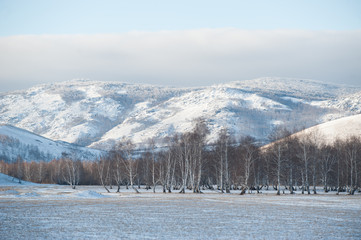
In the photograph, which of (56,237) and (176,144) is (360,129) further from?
(56,237)

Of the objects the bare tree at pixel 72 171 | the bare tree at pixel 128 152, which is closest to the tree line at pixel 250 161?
the bare tree at pixel 128 152

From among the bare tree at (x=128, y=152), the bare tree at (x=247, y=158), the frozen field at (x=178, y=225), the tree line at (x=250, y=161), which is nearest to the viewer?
the frozen field at (x=178, y=225)

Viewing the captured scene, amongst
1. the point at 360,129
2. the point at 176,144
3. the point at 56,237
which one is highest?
the point at 360,129

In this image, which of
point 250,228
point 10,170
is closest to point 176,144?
point 250,228

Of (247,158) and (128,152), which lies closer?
(128,152)

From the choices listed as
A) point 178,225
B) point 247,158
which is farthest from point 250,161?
point 178,225

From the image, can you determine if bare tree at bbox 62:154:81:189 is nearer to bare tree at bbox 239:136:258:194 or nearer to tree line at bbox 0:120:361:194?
tree line at bbox 0:120:361:194

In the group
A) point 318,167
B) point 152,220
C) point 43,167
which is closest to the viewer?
point 152,220

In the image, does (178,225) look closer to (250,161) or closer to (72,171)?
(250,161)

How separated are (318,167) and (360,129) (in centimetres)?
9842

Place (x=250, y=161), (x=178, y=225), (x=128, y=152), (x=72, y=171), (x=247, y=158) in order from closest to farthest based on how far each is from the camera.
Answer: (x=178, y=225) < (x=128, y=152) < (x=247, y=158) < (x=250, y=161) < (x=72, y=171)

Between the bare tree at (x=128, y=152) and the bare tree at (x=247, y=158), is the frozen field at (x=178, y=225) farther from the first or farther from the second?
the bare tree at (x=128, y=152)

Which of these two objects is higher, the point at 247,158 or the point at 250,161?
the point at 247,158

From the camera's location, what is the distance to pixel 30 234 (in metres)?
23.9
